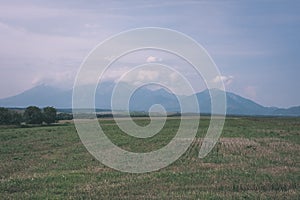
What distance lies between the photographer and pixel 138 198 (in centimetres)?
1453

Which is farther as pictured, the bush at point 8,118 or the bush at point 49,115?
the bush at point 49,115

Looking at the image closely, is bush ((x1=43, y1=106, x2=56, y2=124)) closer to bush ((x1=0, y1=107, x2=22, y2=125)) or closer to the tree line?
the tree line

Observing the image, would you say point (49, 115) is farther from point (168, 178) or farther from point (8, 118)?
point (168, 178)

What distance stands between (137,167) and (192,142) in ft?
44.6

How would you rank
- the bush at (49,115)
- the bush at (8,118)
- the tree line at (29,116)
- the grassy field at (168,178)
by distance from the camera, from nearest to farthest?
the grassy field at (168,178) < the bush at (8,118) < the tree line at (29,116) < the bush at (49,115)

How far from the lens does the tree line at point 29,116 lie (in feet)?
266

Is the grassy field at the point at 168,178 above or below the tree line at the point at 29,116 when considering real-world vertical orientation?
below

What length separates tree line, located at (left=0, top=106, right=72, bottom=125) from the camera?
81062 mm

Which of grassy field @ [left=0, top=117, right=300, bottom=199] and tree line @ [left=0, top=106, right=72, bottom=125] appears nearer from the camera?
grassy field @ [left=0, top=117, right=300, bottom=199]

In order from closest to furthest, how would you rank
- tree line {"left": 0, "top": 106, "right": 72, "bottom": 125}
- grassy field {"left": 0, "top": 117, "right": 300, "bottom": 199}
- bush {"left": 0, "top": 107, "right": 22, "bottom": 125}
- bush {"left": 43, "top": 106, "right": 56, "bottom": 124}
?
1. grassy field {"left": 0, "top": 117, "right": 300, "bottom": 199}
2. bush {"left": 0, "top": 107, "right": 22, "bottom": 125}
3. tree line {"left": 0, "top": 106, "right": 72, "bottom": 125}
4. bush {"left": 43, "top": 106, "right": 56, "bottom": 124}

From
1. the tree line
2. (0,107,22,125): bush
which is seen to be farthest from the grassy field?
the tree line

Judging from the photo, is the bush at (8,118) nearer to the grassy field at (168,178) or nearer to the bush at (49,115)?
the bush at (49,115)

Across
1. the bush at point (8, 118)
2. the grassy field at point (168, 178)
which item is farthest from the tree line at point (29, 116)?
the grassy field at point (168, 178)

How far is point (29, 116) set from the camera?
83625 millimetres
